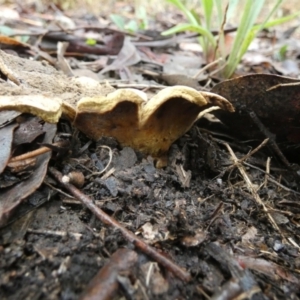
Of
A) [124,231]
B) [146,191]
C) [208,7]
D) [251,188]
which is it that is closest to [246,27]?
[208,7]

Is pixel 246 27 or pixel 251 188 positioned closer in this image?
pixel 251 188

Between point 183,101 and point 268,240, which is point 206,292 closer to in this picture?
point 268,240

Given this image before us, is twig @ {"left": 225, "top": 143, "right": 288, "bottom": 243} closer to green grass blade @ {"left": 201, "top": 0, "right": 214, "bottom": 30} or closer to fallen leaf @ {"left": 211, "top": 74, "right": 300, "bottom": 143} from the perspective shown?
fallen leaf @ {"left": 211, "top": 74, "right": 300, "bottom": 143}

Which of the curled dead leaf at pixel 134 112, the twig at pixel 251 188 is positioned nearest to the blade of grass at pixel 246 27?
the twig at pixel 251 188

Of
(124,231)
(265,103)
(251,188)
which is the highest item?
(265,103)

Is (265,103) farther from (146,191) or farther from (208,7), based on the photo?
(208,7)

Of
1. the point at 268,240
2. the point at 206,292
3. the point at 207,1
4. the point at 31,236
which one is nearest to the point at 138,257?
the point at 206,292

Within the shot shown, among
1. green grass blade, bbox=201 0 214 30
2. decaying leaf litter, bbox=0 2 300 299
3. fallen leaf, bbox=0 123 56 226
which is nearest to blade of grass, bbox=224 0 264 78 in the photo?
green grass blade, bbox=201 0 214 30
